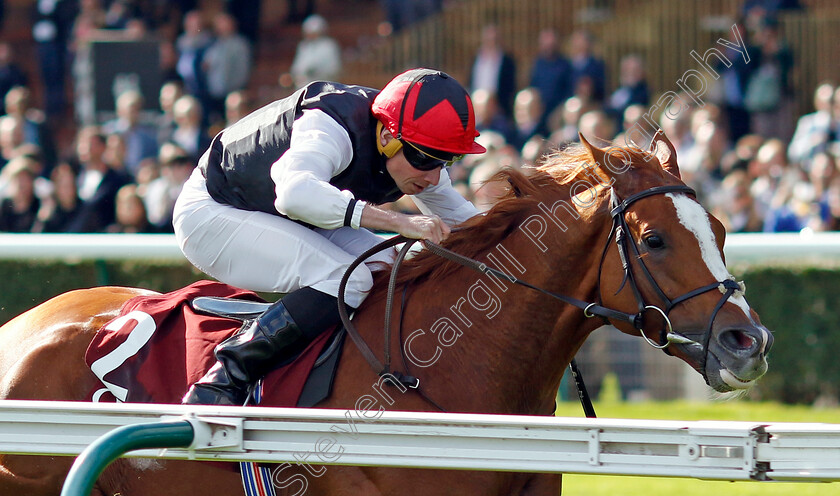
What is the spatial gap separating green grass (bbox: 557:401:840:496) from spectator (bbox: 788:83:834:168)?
2883mm

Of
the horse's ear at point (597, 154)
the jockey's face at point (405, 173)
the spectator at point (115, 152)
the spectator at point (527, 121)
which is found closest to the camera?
the horse's ear at point (597, 154)

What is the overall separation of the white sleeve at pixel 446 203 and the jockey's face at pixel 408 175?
0.88 feet

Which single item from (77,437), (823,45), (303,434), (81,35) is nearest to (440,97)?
(303,434)

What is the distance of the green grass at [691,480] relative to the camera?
223 inches

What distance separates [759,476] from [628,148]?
1153 mm

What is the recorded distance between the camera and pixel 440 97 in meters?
3.32

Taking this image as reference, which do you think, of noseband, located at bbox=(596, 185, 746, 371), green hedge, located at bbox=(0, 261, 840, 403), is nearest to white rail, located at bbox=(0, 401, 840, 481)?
noseband, located at bbox=(596, 185, 746, 371)

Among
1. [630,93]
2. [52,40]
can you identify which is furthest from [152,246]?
[52,40]

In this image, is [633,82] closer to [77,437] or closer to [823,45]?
[823,45]

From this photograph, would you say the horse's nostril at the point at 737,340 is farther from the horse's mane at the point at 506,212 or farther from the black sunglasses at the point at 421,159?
the black sunglasses at the point at 421,159

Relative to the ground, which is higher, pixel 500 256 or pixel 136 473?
pixel 500 256

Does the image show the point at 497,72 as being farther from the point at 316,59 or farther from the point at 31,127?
the point at 31,127

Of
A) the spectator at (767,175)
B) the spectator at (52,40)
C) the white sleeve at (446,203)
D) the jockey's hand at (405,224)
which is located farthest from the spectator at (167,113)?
the jockey's hand at (405,224)

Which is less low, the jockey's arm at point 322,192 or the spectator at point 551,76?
the jockey's arm at point 322,192
